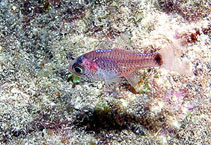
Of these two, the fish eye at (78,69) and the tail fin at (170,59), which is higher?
the tail fin at (170,59)

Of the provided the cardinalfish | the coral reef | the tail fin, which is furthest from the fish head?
the tail fin

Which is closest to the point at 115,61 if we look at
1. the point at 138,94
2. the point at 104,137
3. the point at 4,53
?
the point at 138,94

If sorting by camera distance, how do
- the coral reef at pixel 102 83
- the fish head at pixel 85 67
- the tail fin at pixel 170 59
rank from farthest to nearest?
the coral reef at pixel 102 83
the fish head at pixel 85 67
the tail fin at pixel 170 59

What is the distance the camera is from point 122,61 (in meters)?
3.00

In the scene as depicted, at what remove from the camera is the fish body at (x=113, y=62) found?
2.99 metres

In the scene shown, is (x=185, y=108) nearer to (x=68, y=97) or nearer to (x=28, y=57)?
(x=68, y=97)

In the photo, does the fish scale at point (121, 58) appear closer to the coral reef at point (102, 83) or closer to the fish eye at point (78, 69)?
the fish eye at point (78, 69)

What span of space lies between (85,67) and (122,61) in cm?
51

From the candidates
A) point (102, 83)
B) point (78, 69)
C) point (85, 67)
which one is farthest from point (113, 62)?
point (102, 83)

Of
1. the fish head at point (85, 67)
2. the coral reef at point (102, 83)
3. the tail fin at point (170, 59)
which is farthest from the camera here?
the coral reef at point (102, 83)

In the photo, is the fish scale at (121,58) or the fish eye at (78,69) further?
the fish eye at (78,69)

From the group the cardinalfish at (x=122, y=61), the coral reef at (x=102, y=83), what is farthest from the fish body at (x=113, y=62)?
the coral reef at (x=102, y=83)

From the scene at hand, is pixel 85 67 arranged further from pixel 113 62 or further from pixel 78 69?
pixel 113 62

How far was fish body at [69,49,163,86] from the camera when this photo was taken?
2.99 meters
